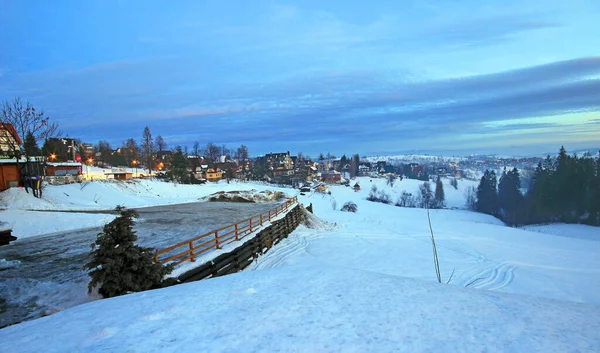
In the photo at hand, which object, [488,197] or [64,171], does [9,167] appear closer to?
[64,171]

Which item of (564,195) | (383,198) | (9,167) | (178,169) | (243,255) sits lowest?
(383,198)

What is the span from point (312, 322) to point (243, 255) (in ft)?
29.3

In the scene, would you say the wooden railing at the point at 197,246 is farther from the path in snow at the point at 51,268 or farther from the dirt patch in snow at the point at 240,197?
the dirt patch in snow at the point at 240,197

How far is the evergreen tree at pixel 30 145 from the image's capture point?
1032 inches

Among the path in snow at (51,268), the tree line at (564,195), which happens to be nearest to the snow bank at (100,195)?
the path in snow at (51,268)

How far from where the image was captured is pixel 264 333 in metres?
5.18

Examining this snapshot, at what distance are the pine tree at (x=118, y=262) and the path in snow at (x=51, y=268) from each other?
0.87m

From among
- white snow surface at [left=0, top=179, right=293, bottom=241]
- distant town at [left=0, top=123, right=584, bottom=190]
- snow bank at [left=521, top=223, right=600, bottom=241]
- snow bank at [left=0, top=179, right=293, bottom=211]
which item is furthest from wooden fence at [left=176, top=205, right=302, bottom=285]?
snow bank at [left=521, top=223, right=600, bottom=241]

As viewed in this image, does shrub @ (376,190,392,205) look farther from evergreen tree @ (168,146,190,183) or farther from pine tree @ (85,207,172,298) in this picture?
pine tree @ (85,207,172,298)

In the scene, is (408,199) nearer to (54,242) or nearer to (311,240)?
(311,240)

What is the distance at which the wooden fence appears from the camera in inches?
416

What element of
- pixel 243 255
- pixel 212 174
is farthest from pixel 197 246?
pixel 212 174

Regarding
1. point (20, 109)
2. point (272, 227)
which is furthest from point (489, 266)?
point (20, 109)

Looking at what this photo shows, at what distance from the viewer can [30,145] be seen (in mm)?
28703
